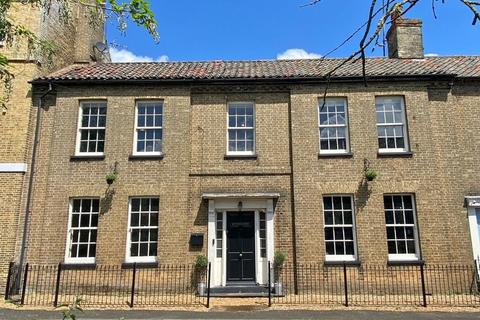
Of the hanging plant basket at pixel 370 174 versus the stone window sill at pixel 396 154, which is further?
the stone window sill at pixel 396 154

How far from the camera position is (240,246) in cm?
1396

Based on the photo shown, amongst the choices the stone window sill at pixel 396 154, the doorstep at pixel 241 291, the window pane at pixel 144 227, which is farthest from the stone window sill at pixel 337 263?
the window pane at pixel 144 227

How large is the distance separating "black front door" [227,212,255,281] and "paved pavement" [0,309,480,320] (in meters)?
3.09

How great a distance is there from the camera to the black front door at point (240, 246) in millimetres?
13766

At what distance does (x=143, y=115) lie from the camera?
49.5 ft

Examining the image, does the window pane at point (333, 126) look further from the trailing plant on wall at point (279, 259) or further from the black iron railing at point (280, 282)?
the black iron railing at point (280, 282)

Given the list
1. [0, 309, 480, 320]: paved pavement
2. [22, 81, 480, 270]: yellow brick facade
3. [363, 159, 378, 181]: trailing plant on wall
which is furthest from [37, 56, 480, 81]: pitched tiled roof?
[0, 309, 480, 320]: paved pavement

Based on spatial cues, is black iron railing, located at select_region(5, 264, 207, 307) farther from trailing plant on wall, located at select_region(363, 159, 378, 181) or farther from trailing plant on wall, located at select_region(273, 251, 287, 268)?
trailing plant on wall, located at select_region(363, 159, 378, 181)

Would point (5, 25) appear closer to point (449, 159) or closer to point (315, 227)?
point (315, 227)

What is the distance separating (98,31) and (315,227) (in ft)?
46.5

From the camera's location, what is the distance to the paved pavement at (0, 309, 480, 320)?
9.99 metres

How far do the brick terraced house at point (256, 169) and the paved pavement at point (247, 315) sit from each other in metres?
3.00

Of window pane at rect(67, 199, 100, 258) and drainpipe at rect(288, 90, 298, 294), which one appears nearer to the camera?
drainpipe at rect(288, 90, 298, 294)

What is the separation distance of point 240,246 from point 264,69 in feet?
23.5
